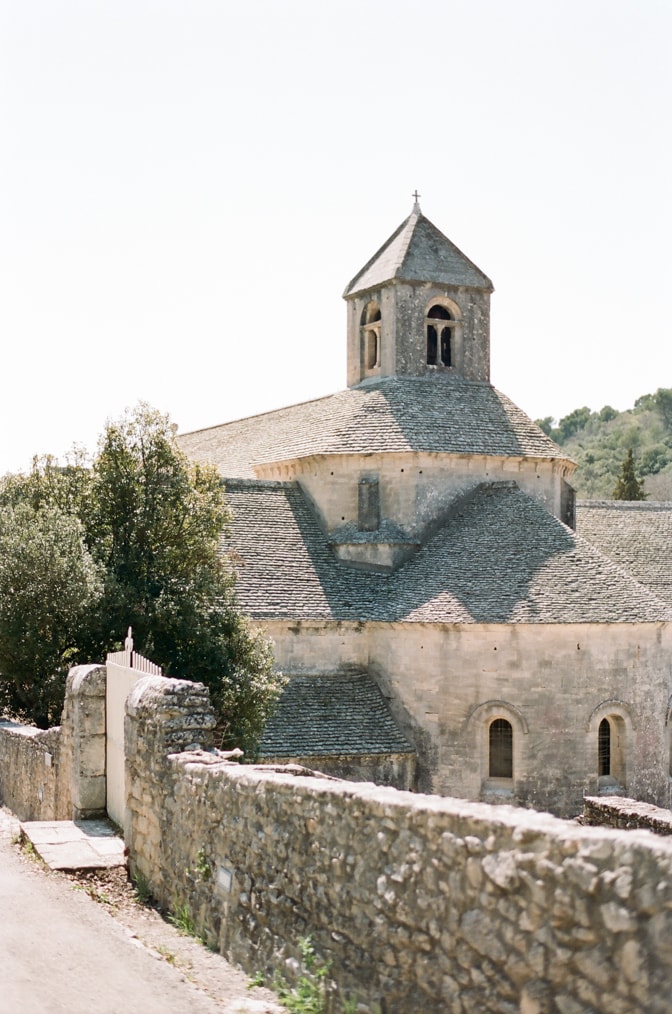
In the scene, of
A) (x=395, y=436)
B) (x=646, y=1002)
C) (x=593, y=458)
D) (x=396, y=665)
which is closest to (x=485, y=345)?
(x=395, y=436)

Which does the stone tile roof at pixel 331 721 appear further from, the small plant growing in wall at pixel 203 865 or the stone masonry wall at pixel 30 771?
the small plant growing in wall at pixel 203 865

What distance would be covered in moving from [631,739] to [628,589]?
3.06 m

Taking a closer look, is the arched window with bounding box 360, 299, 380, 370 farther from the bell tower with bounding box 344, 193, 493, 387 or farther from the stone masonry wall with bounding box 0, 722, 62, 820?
the stone masonry wall with bounding box 0, 722, 62, 820

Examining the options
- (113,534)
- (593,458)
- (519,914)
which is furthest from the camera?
(593,458)

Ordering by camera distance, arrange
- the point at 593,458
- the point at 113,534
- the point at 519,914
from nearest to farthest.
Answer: the point at 519,914 → the point at 113,534 → the point at 593,458

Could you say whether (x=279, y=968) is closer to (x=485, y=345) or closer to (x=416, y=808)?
(x=416, y=808)

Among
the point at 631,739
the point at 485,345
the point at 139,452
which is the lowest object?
the point at 631,739

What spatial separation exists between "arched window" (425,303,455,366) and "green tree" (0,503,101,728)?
12672 mm

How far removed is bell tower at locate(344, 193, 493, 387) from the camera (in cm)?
2814

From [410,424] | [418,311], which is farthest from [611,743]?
[418,311]

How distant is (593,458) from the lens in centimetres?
9738

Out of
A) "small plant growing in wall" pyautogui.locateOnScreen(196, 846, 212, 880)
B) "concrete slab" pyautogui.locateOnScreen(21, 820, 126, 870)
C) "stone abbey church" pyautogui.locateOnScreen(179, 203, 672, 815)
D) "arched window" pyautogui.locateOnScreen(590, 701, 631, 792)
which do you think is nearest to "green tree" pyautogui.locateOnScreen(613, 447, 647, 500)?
"stone abbey church" pyautogui.locateOnScreen(179, 203, 672, 815)

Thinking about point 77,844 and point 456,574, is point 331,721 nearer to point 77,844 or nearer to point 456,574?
point 456,574

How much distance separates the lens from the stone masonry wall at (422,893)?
15.3 ft
